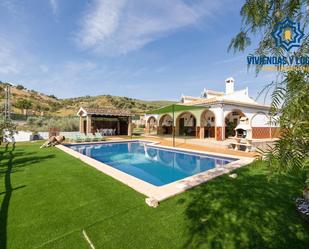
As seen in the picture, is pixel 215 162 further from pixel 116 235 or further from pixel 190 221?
pixel 116 235

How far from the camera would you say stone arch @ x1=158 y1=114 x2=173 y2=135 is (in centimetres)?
2709

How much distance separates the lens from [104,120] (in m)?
26.0

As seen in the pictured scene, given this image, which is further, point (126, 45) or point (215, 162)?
point (126, 45)

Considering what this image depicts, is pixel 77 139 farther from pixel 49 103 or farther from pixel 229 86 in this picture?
pixel 49 103

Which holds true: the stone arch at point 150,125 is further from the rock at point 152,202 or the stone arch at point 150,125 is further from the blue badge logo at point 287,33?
the blue badge logo at point 287,33

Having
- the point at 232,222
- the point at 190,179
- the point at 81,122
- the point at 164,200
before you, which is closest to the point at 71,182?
the point at 164,200

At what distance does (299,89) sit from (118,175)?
6.63 metres

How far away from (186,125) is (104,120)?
38.2 ft

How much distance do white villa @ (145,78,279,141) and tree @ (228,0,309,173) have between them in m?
12.4

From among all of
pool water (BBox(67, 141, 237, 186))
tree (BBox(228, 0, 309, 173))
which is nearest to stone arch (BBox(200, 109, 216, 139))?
pool water (BBox(67, 141, 237, 186))

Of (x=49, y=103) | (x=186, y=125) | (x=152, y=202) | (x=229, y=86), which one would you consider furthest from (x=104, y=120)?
(x=49, y=103)

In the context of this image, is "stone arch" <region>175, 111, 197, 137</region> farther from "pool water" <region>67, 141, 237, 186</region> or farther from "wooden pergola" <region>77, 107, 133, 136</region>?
"pool water" <region>67, 141, 237, 186</region>

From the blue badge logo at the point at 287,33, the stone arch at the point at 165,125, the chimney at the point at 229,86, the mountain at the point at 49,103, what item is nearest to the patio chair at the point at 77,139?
the stone arch at the point at 165,125

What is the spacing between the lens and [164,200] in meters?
4.87
